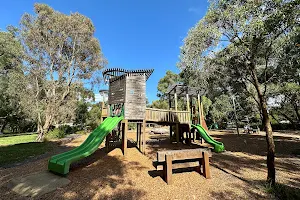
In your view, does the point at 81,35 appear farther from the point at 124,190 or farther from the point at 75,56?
the point at 124,190

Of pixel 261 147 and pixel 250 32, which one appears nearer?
pixel 250 32

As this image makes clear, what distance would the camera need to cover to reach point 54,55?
16.3m

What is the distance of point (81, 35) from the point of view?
661 inches

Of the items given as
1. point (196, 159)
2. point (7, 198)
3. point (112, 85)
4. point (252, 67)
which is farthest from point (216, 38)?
point (7, 198)

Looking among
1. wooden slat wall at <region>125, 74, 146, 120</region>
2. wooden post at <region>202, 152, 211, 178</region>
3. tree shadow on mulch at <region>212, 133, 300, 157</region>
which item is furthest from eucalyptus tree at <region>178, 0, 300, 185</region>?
tree shadow on mulch at <region>212, 133, 300, 157</region>

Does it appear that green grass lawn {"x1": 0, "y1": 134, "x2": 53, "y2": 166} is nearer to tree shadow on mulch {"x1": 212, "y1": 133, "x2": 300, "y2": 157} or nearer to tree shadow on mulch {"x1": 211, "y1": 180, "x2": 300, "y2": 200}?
tree shadow on mulch {"x1": 211, "y1": 180, "x2": 300, "y2": 200}

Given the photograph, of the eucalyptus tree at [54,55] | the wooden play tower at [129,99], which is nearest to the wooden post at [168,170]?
the wooden play tower at [129,99]

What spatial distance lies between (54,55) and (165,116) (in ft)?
42.2

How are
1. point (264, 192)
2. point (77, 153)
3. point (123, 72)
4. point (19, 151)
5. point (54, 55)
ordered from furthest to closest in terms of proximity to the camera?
point (54, 55) < point (19, 151) < point (123, 72) < point (77, 153) < point (264, 192)

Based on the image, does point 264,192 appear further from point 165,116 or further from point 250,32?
point 165,116

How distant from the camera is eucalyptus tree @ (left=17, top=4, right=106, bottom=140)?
15305 mm

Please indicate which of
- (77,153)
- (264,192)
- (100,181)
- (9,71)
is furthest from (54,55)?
(264,192)

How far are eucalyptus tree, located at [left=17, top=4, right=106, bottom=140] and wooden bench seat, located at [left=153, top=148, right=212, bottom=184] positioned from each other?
13994 mm

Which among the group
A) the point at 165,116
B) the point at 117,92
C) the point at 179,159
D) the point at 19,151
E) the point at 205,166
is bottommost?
the point at 19,151
